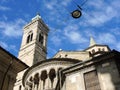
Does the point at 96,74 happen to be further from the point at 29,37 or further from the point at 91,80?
the point at 29,37

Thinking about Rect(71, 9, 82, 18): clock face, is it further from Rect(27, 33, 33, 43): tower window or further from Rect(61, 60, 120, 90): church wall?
Rect(27, 33, 33, 43): tower window

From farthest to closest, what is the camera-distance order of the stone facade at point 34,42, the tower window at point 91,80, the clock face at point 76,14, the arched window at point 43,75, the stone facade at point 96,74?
the stone facade at point 34,42
the arched window at point 43,75
the clock face at point 76,14
the tower window at point 91,80
the stone facade at point 96,74

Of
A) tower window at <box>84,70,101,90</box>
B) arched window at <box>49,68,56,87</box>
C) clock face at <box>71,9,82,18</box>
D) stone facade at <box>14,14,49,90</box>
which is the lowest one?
tower window at <box>84,70,101,90</box>

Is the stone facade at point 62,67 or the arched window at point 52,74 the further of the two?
the arched window at point 52,74

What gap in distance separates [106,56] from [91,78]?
1138 mm

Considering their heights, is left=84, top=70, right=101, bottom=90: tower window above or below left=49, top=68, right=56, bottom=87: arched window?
below

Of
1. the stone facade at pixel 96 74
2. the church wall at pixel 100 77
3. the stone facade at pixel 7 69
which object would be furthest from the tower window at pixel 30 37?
the church wall at pixel 100 77

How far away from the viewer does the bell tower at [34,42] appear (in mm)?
36844

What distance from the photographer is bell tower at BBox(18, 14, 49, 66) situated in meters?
36.8

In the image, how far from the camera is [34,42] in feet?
126

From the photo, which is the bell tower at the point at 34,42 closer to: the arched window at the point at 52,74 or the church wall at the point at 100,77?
the arched window at the point at 52,74

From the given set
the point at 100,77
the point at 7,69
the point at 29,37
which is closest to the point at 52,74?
the point at 7,69

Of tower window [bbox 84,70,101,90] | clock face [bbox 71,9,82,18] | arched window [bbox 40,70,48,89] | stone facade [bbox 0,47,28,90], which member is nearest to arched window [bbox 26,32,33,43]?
arched window [bbox 40,70,48,89]

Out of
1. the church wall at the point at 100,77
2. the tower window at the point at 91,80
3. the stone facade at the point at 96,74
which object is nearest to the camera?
the church wall at the point at 100,77
